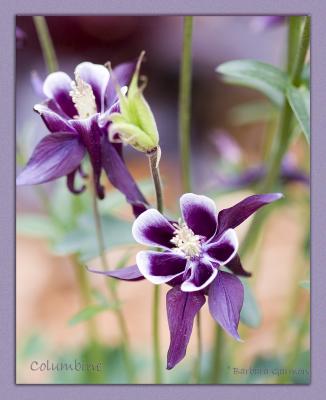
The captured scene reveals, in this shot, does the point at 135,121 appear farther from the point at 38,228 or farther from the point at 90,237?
the point at 38,228

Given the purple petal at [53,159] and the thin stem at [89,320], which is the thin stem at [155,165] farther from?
the thin stem at [89,320]

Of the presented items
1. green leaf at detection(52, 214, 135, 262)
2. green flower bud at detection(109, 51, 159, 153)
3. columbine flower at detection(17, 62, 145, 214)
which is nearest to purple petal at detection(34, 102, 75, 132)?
columbine flower at detection(17, 62, 145, 214)

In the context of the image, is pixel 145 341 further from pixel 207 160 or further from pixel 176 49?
pixel 176 49

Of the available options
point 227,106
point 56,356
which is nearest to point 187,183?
point 56,356

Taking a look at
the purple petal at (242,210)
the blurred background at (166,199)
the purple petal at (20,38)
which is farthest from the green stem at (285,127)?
the purple petal at (20,38)

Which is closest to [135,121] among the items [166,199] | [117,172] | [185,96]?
[117,172]
